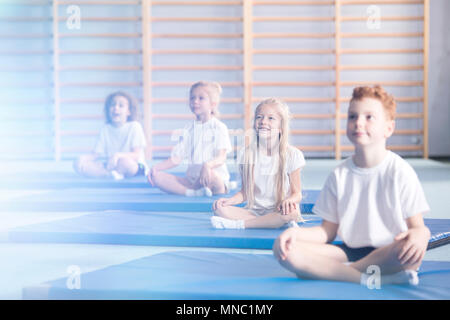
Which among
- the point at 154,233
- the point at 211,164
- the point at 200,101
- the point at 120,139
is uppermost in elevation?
the point at 200,101

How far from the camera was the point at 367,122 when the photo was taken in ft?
5.34

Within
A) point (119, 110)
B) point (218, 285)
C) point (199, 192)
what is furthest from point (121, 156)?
point (218, 285)

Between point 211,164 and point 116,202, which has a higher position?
point 211,164

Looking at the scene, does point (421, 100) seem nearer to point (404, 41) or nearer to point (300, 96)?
point (404, 41)

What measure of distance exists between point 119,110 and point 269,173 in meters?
2.41

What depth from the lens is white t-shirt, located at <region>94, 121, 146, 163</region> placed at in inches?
185

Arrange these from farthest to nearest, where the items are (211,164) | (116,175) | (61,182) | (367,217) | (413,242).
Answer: (116,175)
(61,182)
(211,164)
(367,217)
(413,242)

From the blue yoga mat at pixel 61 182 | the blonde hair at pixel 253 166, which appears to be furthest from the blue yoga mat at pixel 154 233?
the blue yoga mat at pixel 61 182

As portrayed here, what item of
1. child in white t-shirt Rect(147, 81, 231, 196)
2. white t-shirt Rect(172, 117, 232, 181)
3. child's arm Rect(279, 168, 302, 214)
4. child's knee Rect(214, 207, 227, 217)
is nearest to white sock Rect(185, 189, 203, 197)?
child in white t-shirt Rect(147, 81, 231, 196)

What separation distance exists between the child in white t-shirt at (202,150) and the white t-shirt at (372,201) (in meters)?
1.82

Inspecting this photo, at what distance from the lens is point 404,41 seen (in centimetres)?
698

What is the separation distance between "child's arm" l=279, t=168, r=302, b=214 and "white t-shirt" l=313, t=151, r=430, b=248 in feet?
2.20

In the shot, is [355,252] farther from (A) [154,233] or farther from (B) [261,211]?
(A) [154,233]

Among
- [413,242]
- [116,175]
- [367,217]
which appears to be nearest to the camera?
[413,242]
